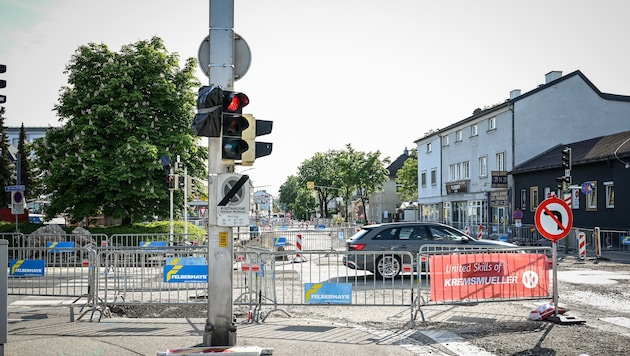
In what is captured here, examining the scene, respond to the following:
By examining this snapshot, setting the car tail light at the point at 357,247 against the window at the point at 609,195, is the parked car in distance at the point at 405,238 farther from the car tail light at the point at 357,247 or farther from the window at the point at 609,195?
the window at the point at 609,195

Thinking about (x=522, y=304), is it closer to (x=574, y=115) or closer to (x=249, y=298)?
(x=249, y=298)

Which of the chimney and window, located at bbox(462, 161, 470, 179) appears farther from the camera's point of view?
window, located at bbox(462, 161, 470, 179)

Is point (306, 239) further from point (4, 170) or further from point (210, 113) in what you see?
point (4, 170)

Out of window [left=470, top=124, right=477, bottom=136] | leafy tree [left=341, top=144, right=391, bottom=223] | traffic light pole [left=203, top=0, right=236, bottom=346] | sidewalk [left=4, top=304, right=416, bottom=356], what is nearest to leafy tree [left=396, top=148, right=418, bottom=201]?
leafy tree [left=341, top=144, right=391, bottom=223]

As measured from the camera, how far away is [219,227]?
7430mm

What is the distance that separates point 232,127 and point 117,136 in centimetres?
2104

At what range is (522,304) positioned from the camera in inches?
442

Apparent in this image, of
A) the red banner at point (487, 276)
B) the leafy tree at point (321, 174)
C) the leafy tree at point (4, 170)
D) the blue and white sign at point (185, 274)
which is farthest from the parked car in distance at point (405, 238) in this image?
the leafy tree at point (321, 174)

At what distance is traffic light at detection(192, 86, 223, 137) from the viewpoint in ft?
23.7

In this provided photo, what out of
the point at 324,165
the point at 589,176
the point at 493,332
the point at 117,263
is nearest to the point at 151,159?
the point at 117,263

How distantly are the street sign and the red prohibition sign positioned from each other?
5.31 metres

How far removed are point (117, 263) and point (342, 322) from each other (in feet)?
14.9

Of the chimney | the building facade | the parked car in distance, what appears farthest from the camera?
the chimney

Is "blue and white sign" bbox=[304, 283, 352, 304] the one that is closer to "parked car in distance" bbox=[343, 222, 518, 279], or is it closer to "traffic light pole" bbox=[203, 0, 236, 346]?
"traffic light pole" bbox=[203, 0, 236, 346]
